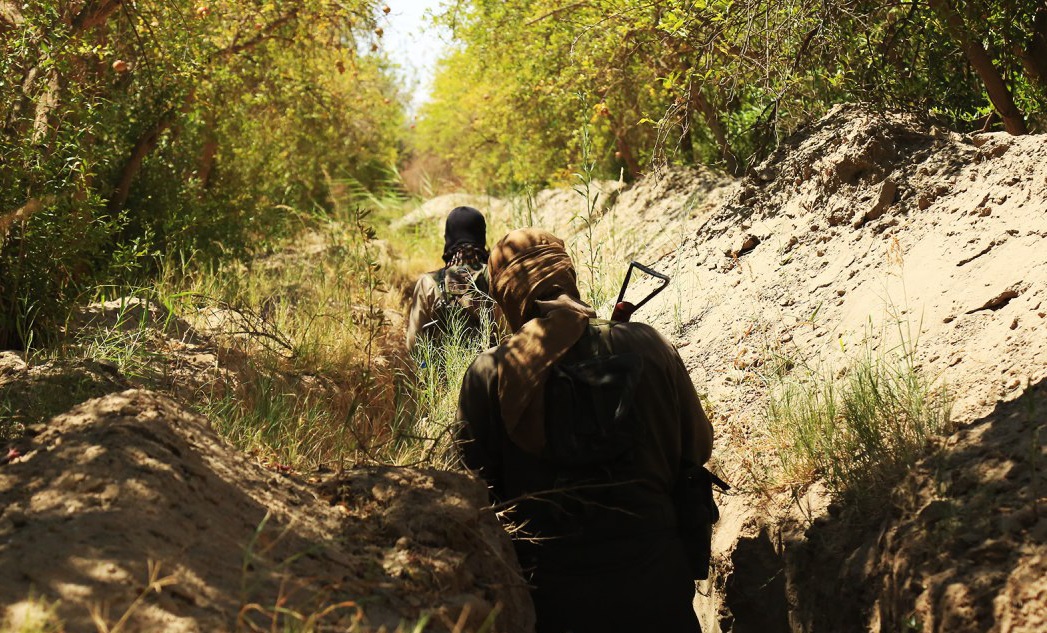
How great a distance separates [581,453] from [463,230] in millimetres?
→ 3462

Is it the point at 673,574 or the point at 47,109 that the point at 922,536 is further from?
the point at 47,109

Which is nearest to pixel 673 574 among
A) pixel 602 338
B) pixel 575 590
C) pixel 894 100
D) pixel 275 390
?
pixel 575 590

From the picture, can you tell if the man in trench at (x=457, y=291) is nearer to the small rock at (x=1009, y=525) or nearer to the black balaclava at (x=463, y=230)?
the black balaclava at (x=463, y=230)

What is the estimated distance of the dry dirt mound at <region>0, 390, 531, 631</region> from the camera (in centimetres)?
207

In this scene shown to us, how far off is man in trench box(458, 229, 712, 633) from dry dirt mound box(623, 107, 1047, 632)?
0.74 m

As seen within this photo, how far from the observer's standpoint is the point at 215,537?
2420 millimetres

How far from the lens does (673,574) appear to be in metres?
3.21

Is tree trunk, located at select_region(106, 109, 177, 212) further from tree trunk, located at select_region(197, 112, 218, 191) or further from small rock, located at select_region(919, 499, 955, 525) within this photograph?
small rock, located at select_region(919, 499, 955, 525)

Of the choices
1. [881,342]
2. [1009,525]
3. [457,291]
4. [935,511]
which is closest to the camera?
[1009,525]

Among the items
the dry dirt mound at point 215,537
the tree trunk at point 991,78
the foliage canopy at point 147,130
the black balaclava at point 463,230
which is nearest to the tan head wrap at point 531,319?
the dry dirt mound at point 215,537

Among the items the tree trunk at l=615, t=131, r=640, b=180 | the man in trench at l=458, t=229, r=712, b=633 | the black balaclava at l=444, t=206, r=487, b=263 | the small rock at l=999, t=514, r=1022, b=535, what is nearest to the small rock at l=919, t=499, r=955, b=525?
the small rock at l=999, t=514, r=1022, b=535

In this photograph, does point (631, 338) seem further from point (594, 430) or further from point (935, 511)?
point (935, 511)

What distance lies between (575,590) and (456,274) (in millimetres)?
3307

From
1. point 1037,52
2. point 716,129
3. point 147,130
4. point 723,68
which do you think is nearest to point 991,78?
point 1037,52
